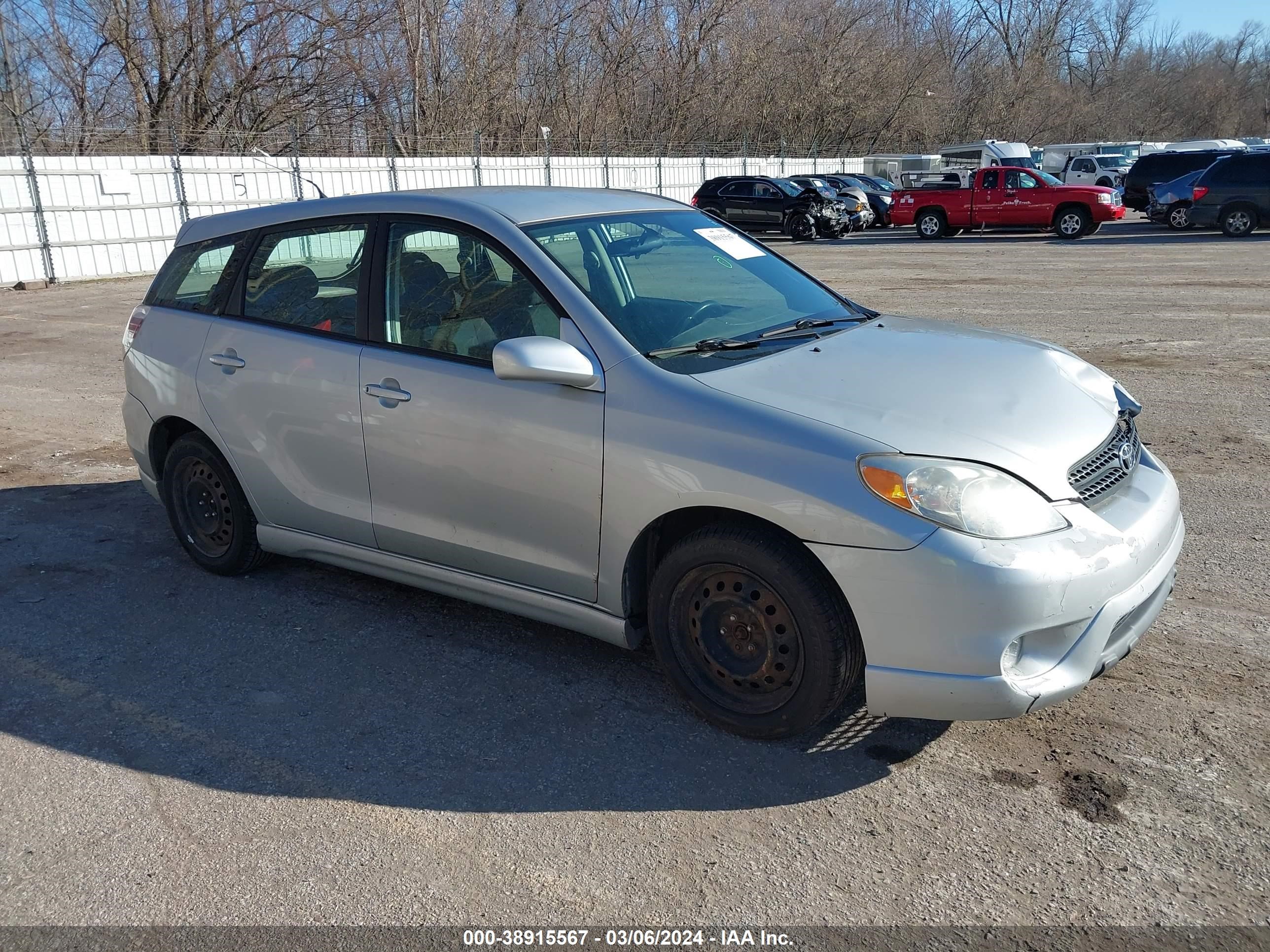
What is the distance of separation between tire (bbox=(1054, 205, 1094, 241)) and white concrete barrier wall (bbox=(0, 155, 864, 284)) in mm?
10943

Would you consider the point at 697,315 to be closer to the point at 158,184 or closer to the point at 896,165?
the point at 158,184

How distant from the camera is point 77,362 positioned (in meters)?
12.0

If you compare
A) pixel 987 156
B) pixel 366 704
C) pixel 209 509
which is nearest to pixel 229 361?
pixel 209 509

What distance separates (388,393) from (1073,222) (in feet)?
81.4

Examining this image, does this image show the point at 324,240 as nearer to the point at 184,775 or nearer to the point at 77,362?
the point at 184,775

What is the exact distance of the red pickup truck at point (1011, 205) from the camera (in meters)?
25.4

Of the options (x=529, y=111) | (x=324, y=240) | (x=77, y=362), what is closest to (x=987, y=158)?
(x=529, y=111)

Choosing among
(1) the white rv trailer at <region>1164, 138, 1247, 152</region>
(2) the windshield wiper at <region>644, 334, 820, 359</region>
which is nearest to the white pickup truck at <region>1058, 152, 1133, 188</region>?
(1) the white rv trailer at <region>1164, 138, 1247, 152</region>

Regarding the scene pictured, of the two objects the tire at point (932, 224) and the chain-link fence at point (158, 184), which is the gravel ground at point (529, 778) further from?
the tire at point (932, 224)

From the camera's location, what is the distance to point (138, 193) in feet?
73.0

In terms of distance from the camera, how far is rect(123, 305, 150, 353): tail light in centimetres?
543

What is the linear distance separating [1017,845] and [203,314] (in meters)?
4.20

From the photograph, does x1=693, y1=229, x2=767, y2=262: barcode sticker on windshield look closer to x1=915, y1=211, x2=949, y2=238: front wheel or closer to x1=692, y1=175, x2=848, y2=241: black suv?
x1=915, y1=211, x2=949, y2=238: front wheel

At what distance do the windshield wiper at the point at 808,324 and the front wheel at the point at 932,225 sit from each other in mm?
24936
